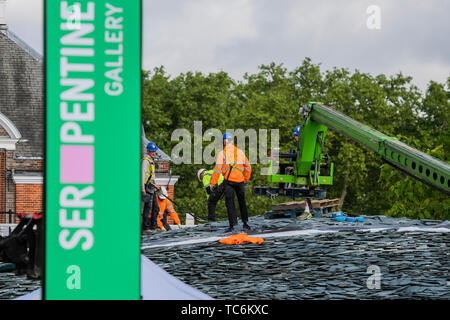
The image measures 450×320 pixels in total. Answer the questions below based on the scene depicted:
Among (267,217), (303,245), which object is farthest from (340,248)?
(267,217)

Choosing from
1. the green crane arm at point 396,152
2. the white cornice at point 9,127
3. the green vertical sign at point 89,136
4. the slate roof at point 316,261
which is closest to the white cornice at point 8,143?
the white cornice at point 9,127

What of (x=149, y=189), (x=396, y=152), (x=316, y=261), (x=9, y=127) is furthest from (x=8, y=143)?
(x=316, y=261)

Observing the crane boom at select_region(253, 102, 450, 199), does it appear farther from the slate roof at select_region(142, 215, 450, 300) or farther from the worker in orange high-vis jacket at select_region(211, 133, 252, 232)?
the worker in orange high-vis jacket at select_region(211, 133, 252, 232)

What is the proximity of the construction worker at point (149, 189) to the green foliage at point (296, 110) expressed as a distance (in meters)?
28.5

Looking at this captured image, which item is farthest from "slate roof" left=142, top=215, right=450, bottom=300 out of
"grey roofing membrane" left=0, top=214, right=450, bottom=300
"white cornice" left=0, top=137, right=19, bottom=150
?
"white cornice" left=0, top=137, right=19, bottom=150

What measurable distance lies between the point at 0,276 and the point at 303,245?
17.1 feet

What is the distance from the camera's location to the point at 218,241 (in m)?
12.9

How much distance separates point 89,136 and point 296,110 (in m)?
46.7

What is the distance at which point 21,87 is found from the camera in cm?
3641

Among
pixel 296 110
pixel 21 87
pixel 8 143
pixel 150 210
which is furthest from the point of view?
pixel 296 110

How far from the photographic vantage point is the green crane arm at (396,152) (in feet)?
38.1

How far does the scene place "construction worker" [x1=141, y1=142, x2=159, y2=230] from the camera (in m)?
→ 15.3

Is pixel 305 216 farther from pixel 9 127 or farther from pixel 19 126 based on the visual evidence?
pixel 19 126
